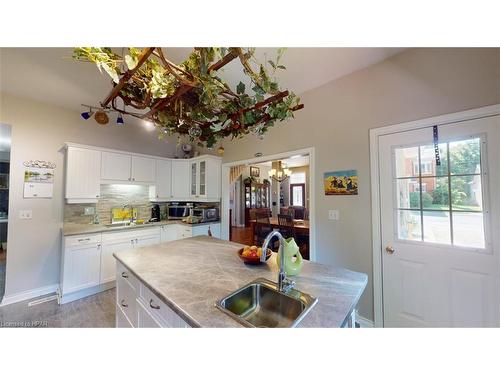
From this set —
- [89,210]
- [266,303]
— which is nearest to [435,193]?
[266,303]

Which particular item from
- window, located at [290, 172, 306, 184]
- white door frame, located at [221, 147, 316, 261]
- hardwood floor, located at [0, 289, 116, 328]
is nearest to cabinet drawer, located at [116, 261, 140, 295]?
hardwood floor, located at [0, 289, 116, 328]

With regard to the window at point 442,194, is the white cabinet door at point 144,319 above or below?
below

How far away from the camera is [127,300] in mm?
1418

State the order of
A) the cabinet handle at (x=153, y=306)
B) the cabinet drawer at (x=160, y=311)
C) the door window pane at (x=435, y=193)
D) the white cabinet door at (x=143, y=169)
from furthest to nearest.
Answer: the white cabinet door at (x=143, y=169)
the door window pane at (x=435, y=193)
the cabinet handle at (x=153, y=306)
the cabinet drawer at (x=160, y=311)

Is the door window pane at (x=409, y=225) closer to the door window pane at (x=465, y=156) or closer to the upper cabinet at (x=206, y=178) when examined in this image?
the door window pane at (x=465, y=156)

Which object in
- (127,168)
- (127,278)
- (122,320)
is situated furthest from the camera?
(127,168)

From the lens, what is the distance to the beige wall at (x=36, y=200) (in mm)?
2367

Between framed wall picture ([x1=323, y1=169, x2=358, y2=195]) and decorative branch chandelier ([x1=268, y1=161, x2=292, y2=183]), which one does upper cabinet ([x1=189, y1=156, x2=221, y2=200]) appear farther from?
decorative branch chandelier ([x1=268, y1=161, x2=292, y2=183])

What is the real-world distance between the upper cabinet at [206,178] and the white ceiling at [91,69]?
1.67m

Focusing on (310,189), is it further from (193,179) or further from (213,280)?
(193,179)

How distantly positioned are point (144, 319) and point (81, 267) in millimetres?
2016


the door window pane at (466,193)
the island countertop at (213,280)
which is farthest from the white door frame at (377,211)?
the island countertop at (213,280)
